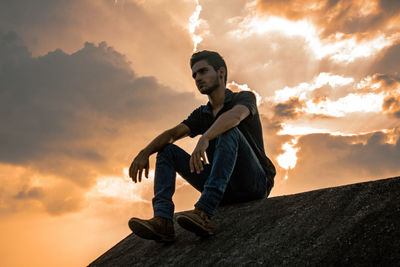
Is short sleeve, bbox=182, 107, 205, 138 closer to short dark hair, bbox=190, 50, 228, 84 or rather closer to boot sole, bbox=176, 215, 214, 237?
short dark hair, bbox=190, 50, 228, 84

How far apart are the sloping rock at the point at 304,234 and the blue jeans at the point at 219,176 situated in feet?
0.65

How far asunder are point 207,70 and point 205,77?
0.29ft

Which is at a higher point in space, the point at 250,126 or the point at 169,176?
the point at 250,126

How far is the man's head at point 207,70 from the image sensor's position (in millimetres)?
4105

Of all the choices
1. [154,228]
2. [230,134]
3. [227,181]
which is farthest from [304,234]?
[154,228]

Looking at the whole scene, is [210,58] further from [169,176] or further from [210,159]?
[169,176]

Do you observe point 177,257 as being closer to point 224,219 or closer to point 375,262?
point 224,219

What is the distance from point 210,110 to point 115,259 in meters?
1.93

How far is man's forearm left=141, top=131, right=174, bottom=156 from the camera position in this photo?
3791mm

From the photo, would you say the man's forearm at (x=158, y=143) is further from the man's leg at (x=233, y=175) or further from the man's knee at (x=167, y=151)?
the man's leg at (x=233, y=175)

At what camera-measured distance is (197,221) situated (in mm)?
2891

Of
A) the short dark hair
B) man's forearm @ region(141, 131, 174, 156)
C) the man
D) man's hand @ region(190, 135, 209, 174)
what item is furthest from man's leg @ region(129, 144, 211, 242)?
the short dark hair

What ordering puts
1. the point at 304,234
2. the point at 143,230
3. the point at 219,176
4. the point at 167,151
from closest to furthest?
the point at 304,234, the point at 219,176, the point at 143,230, the point at 167,151

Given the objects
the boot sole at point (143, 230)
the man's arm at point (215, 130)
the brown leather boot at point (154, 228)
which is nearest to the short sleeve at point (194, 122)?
the man's arm at point (215, 130)
